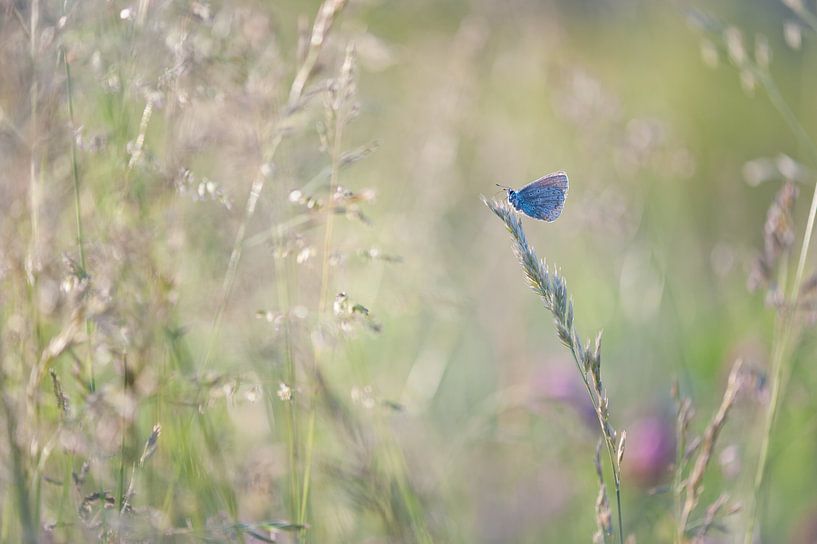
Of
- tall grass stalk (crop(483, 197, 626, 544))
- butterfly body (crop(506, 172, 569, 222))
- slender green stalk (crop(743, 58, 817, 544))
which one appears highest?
tall grass stalk (crop(483, 197, 626, 544))

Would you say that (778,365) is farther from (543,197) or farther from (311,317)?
(311,317)

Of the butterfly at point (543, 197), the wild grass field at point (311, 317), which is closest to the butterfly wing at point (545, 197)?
the butterfly at point (543, 197)

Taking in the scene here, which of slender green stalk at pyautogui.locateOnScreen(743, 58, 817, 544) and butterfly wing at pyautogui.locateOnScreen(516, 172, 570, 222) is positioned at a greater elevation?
butterfly wing at pyautogui.locateOnScreen(516, 172, 570, 222)

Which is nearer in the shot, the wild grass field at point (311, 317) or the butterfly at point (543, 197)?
the wild grass field at point (311, 317)

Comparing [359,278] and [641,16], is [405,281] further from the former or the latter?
[641,16]

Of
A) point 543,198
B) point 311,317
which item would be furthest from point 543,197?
point 311,317

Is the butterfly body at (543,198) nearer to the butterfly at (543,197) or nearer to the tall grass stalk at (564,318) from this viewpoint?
the butterfly at (543,197)

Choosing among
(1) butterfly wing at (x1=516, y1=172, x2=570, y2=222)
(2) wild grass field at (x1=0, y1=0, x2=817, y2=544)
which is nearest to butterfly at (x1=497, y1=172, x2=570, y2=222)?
(1) butterfly wing at (x1=516, y1=172, x2=570, y2=222)

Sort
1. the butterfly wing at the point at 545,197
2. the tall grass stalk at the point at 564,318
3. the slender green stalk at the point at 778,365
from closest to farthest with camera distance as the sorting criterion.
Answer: the tall grass stalk at the point at 564,318 < the slender green stalk at the point at 778,365 < the butterfly wing at the point at 545,197

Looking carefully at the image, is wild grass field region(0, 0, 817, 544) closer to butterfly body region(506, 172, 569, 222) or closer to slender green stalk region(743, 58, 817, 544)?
slender green stalk region(743, 58, 817, 544)

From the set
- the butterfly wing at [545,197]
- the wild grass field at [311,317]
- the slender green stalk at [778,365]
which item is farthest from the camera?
the butterfly wing at [545,197]
